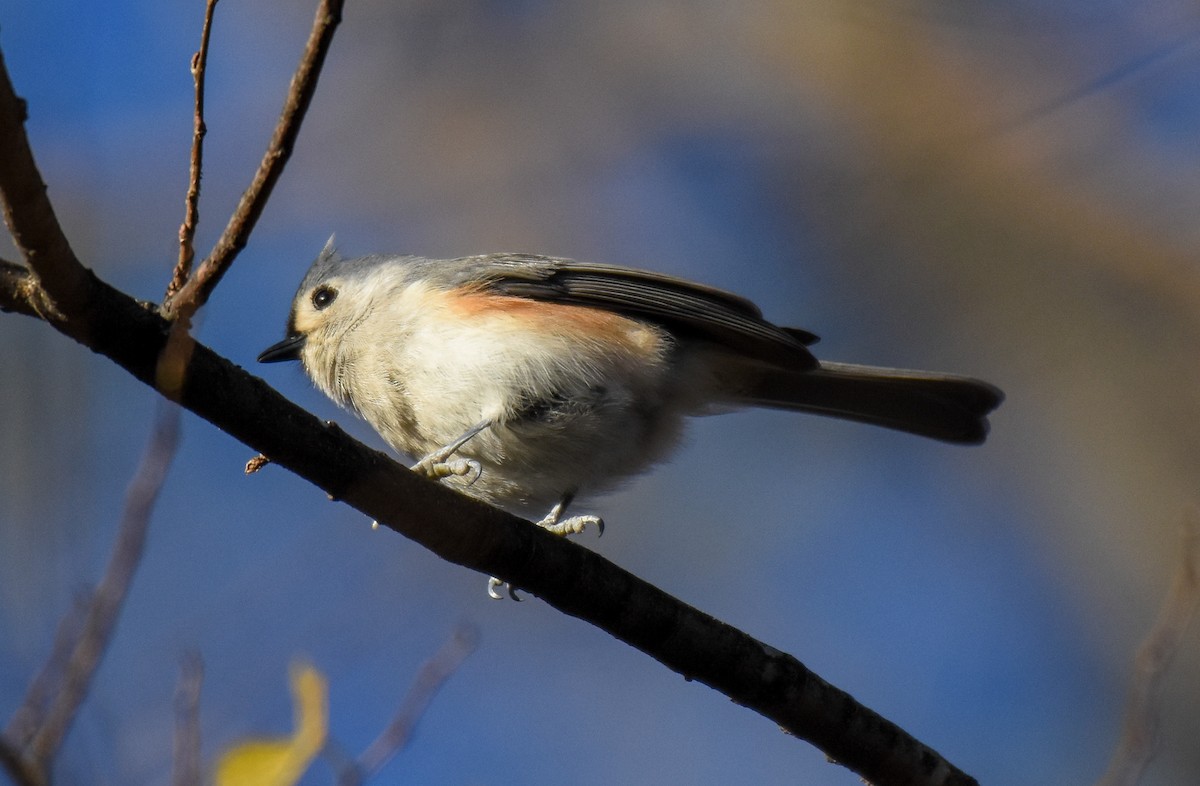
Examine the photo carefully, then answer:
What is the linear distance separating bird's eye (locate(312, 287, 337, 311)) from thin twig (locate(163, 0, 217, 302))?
2.04m

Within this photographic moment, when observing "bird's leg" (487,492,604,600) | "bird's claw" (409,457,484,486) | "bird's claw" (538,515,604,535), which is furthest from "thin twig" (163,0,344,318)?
"bird's claw" (538,515,604,535)

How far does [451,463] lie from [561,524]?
46cm

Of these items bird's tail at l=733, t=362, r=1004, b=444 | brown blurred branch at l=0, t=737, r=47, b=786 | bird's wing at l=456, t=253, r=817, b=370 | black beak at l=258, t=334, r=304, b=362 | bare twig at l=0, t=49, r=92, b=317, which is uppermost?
bird's tail at l=733, t=362, r=1004, b=444

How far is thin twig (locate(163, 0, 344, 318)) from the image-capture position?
2.10 metres

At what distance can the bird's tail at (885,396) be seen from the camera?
4477 millimetres

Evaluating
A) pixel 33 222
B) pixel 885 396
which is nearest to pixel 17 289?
pixel 33 222

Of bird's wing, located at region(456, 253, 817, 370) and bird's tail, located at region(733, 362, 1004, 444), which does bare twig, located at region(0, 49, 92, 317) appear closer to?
bird's wing, located at region(456, 253, 817, 370)

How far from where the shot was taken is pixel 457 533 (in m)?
2.76

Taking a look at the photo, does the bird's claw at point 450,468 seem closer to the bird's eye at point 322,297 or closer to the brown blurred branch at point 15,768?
the bird's eye at point 322,297

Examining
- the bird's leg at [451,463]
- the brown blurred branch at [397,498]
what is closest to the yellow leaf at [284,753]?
the brown blurred branch at [397,498]

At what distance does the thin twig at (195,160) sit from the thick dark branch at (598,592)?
30cm

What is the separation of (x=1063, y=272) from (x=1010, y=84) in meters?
1.24

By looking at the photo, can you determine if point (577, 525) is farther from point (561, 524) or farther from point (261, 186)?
point (261, 186)

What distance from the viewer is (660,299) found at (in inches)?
163
